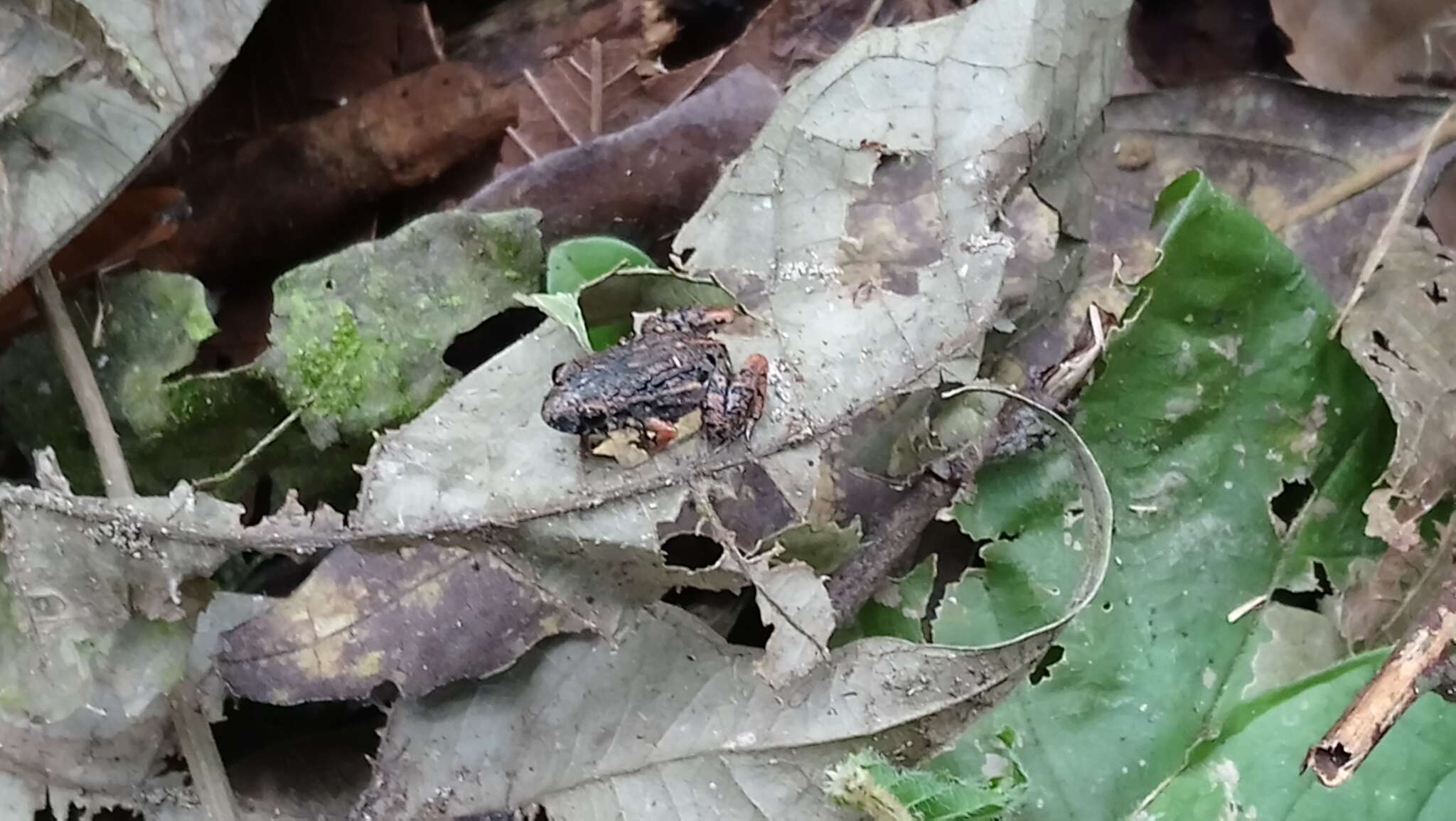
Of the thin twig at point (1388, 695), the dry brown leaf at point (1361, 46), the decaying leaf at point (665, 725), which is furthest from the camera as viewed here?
the dry brown leaf at point (1361, 46)

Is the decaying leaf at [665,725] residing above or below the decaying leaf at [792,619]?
below

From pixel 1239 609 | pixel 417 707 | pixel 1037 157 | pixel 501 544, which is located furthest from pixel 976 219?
pixel 417 707

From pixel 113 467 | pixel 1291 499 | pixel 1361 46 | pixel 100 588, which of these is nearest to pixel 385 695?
pixel 100 588

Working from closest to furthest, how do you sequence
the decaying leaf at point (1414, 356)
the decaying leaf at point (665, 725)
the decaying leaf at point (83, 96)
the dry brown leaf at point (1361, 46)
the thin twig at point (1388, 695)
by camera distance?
the thin twig at point (1388, 695) → the decaying leaf at point (665, 725) → the decaying leaf at point (83, 96) → the decaying leaf at point (1414, 356) → the dry brown leaf at point (1361, 46)

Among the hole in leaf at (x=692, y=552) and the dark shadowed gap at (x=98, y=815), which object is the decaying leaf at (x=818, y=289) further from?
the dark shadowed gap at (x=98, y=815)

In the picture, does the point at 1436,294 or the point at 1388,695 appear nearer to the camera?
the point at 1388,695

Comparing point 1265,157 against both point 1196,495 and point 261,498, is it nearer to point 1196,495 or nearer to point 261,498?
point 1196,495

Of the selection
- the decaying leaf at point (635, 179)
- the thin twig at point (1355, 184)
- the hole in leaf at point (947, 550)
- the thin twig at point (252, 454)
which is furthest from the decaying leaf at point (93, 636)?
the thin twig at point (1355, 184)

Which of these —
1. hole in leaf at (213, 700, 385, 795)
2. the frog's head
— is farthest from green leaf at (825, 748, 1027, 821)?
hole in leaf at (213, 700, 385, 795)
